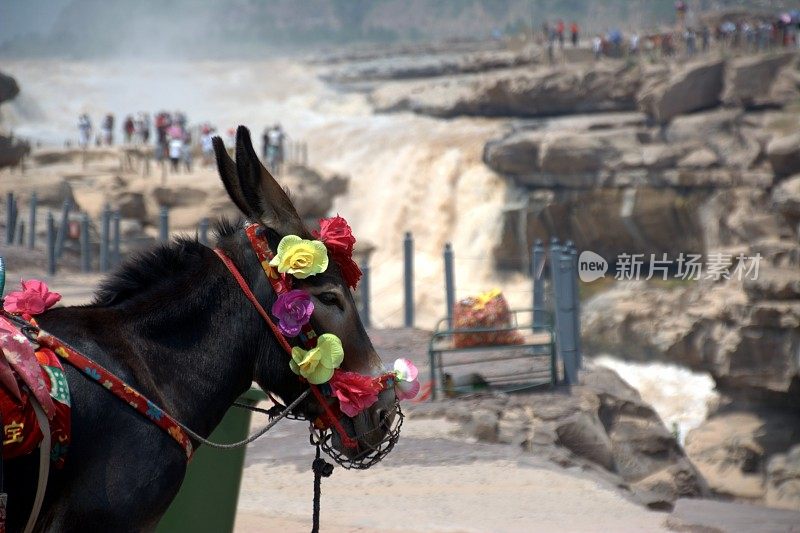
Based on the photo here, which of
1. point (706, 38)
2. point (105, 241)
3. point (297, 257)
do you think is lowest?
point (105, 241)

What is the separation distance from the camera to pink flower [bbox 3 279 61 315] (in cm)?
343

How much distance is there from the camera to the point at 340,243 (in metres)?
3.81

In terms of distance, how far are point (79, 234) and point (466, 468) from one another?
52.4 ft

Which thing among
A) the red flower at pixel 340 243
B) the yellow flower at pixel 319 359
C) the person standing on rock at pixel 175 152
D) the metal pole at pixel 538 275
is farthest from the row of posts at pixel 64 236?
the yellow flower at pixel 319 359

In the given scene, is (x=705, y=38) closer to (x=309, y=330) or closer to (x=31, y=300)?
(x=309, y=330)

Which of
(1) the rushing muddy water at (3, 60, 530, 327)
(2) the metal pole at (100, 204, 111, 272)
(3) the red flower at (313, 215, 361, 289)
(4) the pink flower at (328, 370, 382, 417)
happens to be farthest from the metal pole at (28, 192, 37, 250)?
(4) the pink flower at (328, 370, 382, 417)

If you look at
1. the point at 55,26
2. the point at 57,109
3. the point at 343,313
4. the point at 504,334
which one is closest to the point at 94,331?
the point at 343,313

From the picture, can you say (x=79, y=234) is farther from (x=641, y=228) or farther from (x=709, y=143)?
(x=709, y=143)

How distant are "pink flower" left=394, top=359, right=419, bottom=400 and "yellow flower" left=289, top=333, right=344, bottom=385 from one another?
0.28 meters

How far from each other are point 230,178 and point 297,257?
0.33 m

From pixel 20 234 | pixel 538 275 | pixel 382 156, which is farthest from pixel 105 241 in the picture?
pixel 382 156

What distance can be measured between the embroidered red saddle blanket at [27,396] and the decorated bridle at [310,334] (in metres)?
0.72

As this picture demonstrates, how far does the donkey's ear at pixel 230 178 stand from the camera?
3535mm

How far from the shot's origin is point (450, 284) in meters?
14.7
